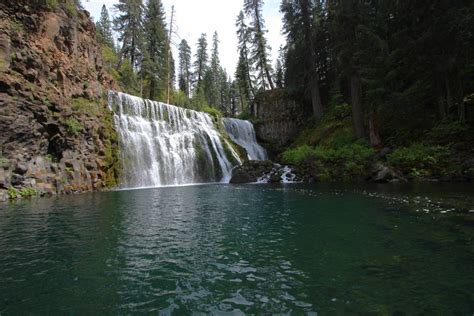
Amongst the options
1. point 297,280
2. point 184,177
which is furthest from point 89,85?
point 297,280

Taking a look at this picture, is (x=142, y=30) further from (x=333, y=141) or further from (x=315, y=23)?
(x=333, y=141)

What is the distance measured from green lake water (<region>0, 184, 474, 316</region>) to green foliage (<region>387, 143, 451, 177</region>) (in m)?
9.58

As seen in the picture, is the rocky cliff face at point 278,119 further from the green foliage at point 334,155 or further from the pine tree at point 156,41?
the pine tree at point 156,41

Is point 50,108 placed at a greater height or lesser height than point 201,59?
lesser

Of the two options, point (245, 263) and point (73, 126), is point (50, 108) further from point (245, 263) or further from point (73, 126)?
point (245, 263)

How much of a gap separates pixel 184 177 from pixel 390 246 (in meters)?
22.7

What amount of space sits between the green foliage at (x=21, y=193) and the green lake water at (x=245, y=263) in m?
5.77

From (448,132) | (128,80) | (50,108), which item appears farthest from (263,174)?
(128,80)

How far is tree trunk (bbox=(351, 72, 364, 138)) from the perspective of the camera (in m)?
25.5

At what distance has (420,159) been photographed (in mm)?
19359

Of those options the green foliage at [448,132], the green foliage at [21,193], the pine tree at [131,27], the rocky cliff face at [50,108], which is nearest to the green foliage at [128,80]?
the pine tree at [131,27]

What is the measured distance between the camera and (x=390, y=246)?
603 cm

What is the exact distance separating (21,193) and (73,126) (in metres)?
5.51

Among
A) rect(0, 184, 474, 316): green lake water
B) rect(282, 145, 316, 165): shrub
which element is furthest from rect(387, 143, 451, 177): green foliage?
rect(0, 184, 474, 316): green lake water
